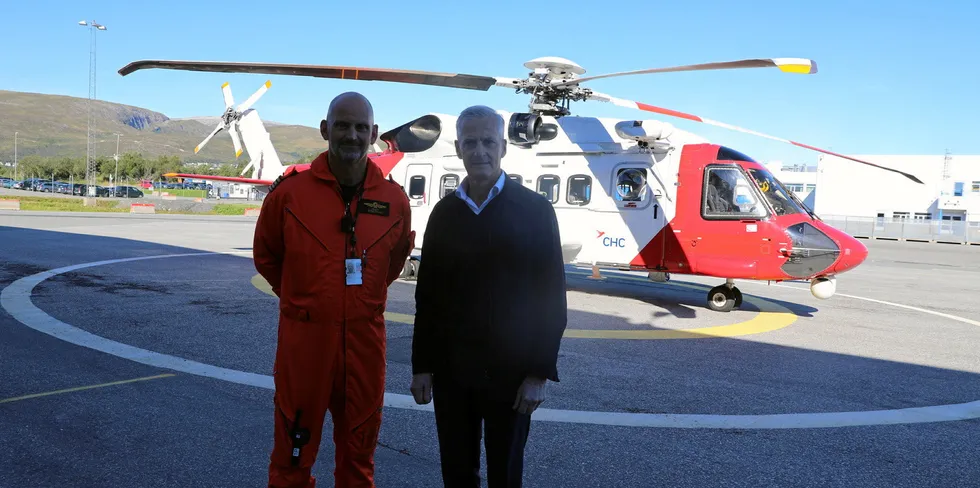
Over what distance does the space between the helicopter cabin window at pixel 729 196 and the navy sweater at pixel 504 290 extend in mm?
7657

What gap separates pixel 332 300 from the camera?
9.59 feet

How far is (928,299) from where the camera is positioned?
1283cm

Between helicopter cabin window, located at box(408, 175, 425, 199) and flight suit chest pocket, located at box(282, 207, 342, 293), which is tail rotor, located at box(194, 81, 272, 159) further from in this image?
flight suit chest pocket, located at box(282, 207, 342, 293)

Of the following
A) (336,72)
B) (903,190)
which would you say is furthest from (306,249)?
(903,190)

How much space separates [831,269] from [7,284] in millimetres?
11931

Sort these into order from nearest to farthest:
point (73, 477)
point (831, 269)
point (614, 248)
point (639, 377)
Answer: point (73, 477) < point (639, 377) < point (831, 269) < point (614, 248)

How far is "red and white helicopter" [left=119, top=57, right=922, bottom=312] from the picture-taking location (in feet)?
31.3

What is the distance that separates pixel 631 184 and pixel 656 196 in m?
0.45

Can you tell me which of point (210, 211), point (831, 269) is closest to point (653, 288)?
point (831, 269)

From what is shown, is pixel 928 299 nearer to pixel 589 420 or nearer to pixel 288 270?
pixel 589 420

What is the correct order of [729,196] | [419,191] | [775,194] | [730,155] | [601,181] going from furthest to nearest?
[419,191] → [601,181] → [730,155] → [729,196] → [775,194]

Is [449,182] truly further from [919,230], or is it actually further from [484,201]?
[919,230]

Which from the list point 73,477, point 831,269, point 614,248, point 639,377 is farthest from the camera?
point 614,248

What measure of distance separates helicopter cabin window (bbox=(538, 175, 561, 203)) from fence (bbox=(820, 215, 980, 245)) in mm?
38782
